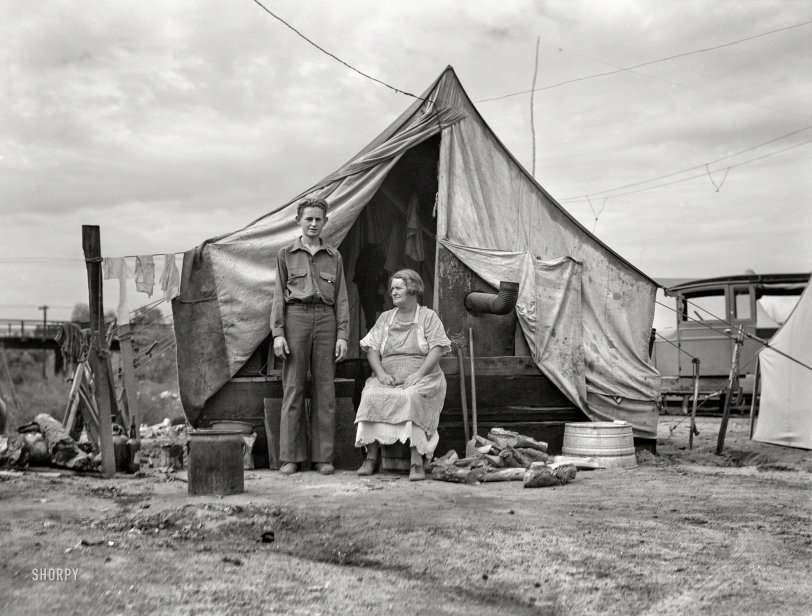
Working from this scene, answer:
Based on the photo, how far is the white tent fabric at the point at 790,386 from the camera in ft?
25.0

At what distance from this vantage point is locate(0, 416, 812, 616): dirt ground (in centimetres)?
298

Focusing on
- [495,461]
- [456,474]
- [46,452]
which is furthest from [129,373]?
[495,461]

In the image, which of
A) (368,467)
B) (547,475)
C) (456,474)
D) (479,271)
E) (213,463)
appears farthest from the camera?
(479,271)

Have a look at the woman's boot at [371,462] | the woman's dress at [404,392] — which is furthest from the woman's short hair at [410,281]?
the woman's boot at [371,462]

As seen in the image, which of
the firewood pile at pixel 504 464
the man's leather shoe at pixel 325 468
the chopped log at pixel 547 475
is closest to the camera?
the chopped log at pixel 547 475

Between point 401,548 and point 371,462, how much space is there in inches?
93.2

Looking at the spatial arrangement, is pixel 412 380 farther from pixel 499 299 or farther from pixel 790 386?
pixel 790 386

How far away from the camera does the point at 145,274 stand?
6410 millimetres

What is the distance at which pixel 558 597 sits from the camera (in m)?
3.08

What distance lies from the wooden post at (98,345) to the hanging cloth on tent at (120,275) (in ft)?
0.43

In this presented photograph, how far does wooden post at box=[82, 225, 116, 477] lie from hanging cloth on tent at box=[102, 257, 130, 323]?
13cm

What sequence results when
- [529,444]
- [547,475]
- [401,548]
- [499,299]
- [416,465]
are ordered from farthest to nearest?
[499,299] → [529,444] → [416,465] → [547,475] → [401,548]

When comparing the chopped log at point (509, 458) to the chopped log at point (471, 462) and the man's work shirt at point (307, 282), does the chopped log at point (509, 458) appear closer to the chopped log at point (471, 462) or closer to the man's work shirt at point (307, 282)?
the chopped log at point (471, 462)

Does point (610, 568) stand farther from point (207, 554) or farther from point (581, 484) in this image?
point (581, 484)
